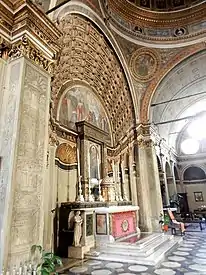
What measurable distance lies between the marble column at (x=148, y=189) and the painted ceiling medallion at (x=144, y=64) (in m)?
3.05

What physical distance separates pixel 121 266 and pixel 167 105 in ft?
31.2

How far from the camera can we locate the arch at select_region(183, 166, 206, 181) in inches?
680

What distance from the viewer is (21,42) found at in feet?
12.8

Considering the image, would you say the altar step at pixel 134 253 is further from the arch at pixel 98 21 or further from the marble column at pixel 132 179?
the arch at pixel 98 21

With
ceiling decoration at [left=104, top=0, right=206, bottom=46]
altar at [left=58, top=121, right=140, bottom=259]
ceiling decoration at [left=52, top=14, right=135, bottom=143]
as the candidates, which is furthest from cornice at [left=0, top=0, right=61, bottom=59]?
ceiling decoration at [left=104, top=0, right=206, bottom=46]

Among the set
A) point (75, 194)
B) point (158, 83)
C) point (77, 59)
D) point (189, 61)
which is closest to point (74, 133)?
point (75, 194)

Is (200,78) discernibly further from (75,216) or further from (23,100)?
(23,100)

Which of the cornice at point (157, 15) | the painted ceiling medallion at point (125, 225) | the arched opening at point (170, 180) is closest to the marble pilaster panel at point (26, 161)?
the painted ceiling medallion at point (125, 225)

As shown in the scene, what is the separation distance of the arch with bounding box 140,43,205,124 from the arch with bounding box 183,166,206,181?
31.0 ft

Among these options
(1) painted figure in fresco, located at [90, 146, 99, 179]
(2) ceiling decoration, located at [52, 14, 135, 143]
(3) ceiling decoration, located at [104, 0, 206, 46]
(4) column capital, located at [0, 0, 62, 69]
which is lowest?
Result: (1) painted figure in fresco, located at [90, 146, 99, 179]

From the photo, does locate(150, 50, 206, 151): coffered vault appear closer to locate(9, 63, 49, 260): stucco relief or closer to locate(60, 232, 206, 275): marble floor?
locate(60, 232, 206, 275): marble floor

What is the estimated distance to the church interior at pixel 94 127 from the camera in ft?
11.4

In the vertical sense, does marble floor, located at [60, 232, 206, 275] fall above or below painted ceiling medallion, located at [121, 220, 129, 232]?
below

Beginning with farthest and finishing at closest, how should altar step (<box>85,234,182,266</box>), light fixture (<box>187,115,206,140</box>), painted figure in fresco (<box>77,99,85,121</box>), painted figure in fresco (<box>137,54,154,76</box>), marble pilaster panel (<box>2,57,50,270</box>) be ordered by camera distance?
light fixture (<box>187,115,206,140</box>) < painted figure in fresco (<box>137,54,154,76</box>) < painted figure in fresco (<box>77,99,85,121</box>) < altar step (<box>85,234,182,266</box>) < marble pilaster panel (<box>2,57,50,270</box>)
